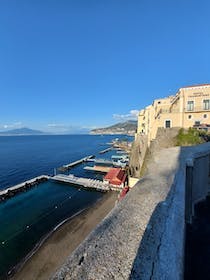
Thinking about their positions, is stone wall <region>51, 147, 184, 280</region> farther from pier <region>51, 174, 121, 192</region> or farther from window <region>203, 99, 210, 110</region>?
pier <region>51, 174, 121, 192</region>

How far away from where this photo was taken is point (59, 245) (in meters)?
17.2

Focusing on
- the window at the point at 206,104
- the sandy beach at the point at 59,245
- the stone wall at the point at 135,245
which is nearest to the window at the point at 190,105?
the window at the point at 206,104

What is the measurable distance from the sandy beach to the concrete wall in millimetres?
12925

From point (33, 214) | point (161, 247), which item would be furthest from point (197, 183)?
point (33, 214)

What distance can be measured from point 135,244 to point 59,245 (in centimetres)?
1645

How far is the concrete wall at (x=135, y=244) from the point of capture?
290cm

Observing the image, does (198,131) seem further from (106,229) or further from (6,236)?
(6,236)

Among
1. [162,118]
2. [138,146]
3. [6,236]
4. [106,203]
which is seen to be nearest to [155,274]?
[6,236]

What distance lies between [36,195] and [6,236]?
11.2 meters

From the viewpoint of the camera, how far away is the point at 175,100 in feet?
99.9

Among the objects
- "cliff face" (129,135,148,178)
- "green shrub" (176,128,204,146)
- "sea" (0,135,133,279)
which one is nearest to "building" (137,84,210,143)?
"green shrub" (176,128,204,146)

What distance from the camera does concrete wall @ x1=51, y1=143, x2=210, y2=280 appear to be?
290 centimetres

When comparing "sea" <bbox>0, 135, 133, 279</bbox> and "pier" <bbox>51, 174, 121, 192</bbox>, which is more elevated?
"pier" <bbox>51, 174, 121, 192</bbox>

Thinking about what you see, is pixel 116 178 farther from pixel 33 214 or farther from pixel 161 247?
pixel 161 247
